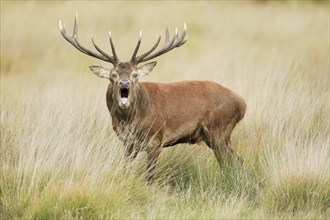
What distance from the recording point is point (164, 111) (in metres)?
8.14

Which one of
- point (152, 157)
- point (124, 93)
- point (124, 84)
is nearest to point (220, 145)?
point (152, 157)

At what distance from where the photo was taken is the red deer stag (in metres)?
7.82

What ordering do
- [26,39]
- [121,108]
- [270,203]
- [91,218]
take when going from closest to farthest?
[91,218], [270,203], [121,108], [26,39]

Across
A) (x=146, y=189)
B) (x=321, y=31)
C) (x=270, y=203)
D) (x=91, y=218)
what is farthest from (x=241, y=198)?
(x=321, y=31)

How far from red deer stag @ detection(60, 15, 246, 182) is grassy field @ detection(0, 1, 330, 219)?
0.18 m

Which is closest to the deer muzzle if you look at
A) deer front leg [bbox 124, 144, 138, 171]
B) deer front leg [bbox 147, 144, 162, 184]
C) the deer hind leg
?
deer front leg [bbox 124, 144, 138, 171]

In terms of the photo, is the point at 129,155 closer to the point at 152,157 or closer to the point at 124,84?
the point at 152,157

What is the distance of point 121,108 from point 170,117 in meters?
0.61

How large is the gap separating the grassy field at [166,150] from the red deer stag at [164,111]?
18 centimetres

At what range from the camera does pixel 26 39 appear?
594 inches

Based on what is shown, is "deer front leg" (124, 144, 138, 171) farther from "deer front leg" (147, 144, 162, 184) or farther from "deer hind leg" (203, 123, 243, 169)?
"deer hind leg" (203, 123, 243, 169)

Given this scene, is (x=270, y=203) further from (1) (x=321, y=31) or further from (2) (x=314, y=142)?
(1) (x=321, y=31)

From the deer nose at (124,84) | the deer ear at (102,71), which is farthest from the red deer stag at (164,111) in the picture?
the deer nose at (124,84)

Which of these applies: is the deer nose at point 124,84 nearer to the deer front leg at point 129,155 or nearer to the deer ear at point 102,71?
the deer ear at point 102,71
